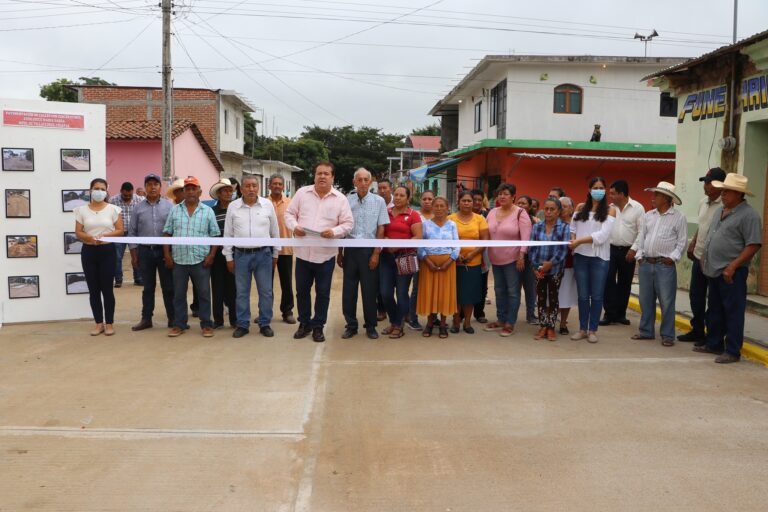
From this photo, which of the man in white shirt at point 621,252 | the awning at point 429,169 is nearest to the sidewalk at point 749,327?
the man in white shirt at point 621,252

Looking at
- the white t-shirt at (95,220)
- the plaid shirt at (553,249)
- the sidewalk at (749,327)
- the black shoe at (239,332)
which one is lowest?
the black shoe at (239,332)

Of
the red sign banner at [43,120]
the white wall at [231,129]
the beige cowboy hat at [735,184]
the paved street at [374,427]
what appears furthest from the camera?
the white wall at [231,129]

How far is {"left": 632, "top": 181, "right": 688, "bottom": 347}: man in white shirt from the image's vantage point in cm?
754

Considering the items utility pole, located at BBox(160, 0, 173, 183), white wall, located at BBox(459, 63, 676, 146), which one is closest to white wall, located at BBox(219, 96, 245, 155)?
utility pole, located at BBox(160, 0, 173, 183)

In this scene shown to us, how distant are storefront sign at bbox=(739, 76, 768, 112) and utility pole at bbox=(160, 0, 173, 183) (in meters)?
15.6

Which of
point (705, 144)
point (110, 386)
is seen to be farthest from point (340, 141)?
point (110, 386)

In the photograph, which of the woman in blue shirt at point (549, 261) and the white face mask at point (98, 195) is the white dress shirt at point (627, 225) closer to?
the woman in blue shirt at point (549, 261)

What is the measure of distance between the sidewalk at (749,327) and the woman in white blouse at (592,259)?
1578 mm

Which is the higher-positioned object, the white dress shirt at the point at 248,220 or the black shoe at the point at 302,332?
the white dress shirt at the point at 248,220

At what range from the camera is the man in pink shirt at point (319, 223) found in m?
7.41

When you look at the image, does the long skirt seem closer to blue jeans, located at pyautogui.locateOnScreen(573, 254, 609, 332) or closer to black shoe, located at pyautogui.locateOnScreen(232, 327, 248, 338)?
blue jeans, located at pyautogui.locateOnScreen(573, 254, 609, 332)

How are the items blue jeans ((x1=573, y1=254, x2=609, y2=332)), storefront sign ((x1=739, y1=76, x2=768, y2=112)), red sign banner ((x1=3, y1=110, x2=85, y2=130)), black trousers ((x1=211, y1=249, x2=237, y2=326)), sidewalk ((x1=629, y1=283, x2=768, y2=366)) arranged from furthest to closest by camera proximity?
storefront sign ((x1=739, y1=76, x2=768, y2=112)), black trousers ((x1=211, y1=249, x2=237, y2=326)), red sign banner ((x1=3, y1=110, x2=85, y2=130)), blue jeans ((x1=573, y1=254, x2=609, y2=332)), sidewalk ((x1=629, y1=283, x2=768, y2=366))

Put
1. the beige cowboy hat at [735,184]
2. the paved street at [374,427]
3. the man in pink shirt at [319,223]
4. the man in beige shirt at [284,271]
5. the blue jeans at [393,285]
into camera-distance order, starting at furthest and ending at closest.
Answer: the man in beige shirt at [284,271] → the blue jeans at [393,285] → the man in pink shirt at [319,223] → the beige cowboy hat at [735,184] → the paved street at [374,427]

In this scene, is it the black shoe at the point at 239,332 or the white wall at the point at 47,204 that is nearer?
the black shoe at the point at 239,332
